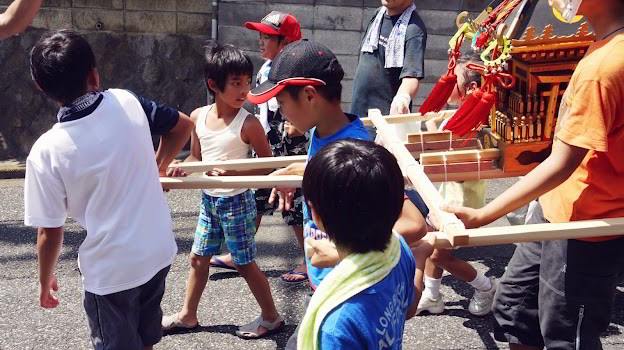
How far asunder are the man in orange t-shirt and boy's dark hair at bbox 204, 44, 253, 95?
4.73 feet

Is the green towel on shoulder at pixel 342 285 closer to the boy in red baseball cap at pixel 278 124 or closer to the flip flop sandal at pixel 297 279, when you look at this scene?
the boy in red baseball cap at pixel 278 124

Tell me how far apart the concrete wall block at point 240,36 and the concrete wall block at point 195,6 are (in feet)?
0.90

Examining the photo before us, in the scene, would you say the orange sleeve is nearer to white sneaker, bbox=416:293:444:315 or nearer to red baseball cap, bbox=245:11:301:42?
white sneaker, bbox=416:293:444:315

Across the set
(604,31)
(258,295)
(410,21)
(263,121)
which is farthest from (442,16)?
(604,31)

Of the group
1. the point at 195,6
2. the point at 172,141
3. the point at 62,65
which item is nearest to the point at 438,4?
the point at 195,6

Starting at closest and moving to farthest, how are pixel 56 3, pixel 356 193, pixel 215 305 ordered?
pixel 356 193 → pixel 215 305 → pixel 56 3

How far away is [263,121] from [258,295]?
3.49 ft

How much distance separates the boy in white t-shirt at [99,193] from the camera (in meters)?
2.40

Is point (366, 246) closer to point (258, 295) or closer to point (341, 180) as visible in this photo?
point (341, 180)

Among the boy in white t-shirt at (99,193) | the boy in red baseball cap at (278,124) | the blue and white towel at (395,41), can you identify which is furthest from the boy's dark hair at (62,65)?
the blue and white towel at (395,41)

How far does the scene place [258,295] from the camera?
141 inches

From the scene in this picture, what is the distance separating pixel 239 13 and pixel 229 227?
129 inches

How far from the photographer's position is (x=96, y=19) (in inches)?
258

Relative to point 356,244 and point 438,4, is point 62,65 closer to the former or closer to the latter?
point 356,244
